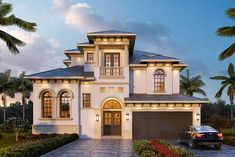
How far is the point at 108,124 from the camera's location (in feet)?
111

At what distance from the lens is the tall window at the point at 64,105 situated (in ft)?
109

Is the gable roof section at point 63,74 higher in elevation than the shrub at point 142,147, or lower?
higher

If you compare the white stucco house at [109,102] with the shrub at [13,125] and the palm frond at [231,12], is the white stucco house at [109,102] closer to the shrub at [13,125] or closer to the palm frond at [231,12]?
the palm frond at [231,12]

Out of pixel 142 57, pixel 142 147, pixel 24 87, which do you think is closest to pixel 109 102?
pixel 142 57

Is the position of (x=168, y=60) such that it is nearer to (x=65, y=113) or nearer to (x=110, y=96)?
(x=110, y=96)

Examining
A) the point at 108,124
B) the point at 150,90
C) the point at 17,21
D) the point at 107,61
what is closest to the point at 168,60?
the point at 150,90

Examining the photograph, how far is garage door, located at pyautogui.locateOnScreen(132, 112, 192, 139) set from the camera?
32844mm

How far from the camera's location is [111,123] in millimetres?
33781

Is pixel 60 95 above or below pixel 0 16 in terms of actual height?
below

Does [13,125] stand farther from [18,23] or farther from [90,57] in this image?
[18,23]

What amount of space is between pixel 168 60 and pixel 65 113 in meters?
10.1

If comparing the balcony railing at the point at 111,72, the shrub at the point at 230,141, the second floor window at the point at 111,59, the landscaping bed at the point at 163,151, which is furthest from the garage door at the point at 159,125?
the landscaping bed at the point at 163,151

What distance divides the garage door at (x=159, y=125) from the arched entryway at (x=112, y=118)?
1563 mm

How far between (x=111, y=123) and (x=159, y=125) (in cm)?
425
